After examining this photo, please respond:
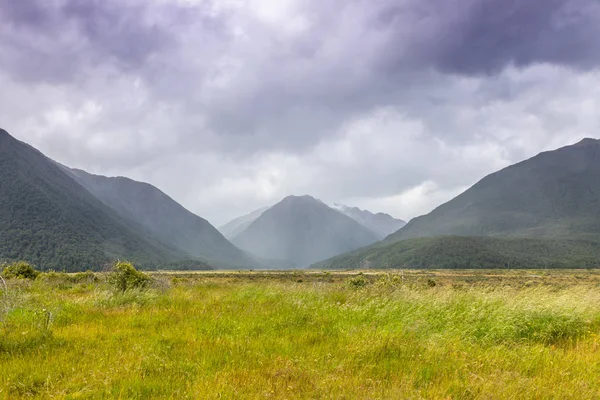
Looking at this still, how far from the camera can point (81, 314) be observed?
29.9ft

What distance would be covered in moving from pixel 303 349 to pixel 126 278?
39.3ft

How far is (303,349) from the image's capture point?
6340mm

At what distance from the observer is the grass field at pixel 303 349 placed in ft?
15.2

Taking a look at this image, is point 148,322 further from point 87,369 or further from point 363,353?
point 363,353

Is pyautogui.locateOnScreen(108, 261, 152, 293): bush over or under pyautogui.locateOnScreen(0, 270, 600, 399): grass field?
over

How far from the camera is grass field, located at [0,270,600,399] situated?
4.63 metres

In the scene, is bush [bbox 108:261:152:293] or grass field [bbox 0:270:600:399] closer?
grass field [bbox 0:270:600:399]

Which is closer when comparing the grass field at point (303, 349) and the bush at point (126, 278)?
the grass field at point (303, 349)

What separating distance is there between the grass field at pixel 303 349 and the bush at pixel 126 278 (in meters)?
4.09

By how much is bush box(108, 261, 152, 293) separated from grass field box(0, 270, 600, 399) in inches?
161

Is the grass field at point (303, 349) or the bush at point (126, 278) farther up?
the bush at point (126, 278)

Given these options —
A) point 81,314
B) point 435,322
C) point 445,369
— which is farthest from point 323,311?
point 81,314

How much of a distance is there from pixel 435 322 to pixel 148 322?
722 cm

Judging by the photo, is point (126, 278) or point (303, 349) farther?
point (126, 278)
